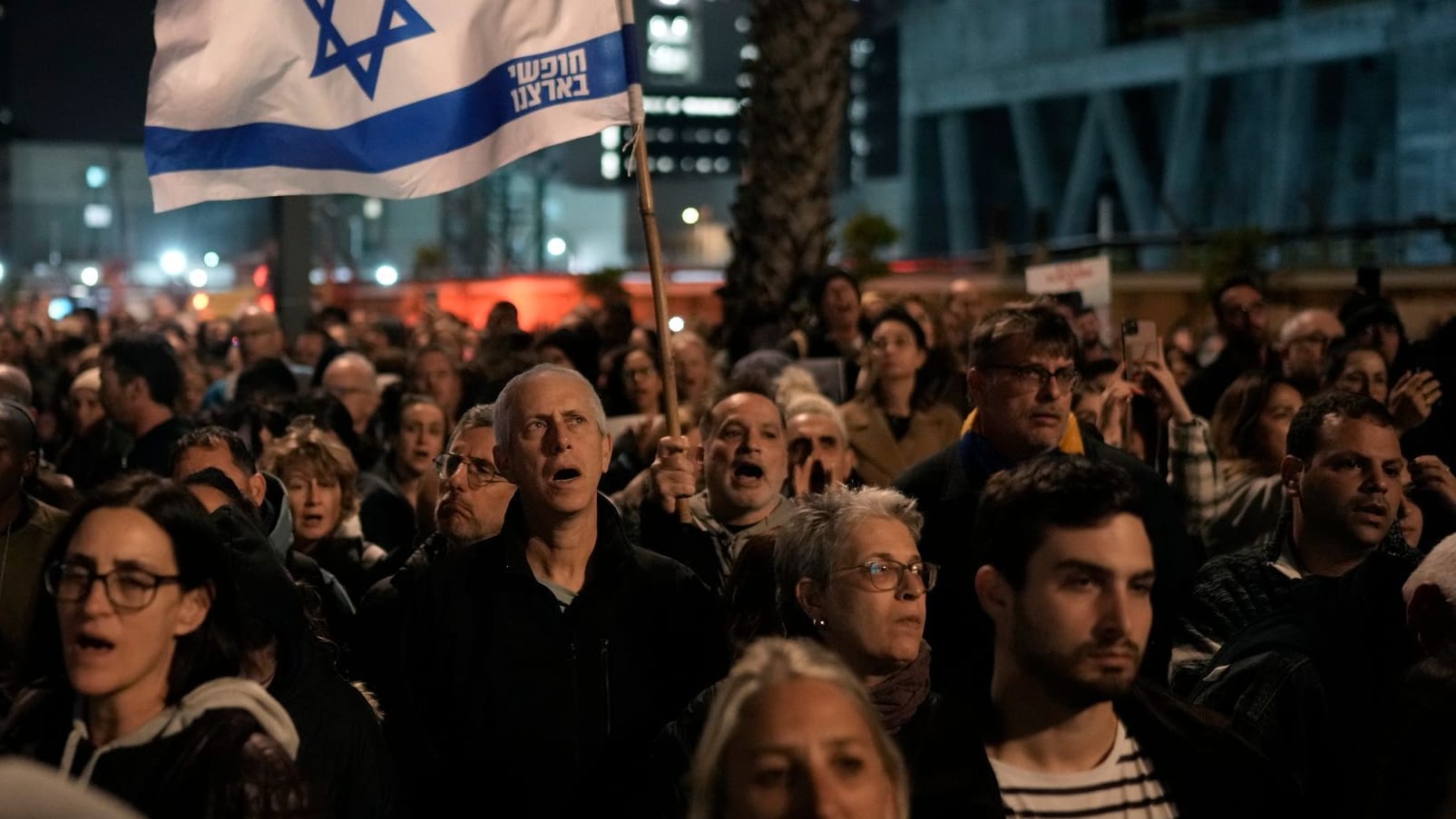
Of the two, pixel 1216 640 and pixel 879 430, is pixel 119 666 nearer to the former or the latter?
pixel 1216 640

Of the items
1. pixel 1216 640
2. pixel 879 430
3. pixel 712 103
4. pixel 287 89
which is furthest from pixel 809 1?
pixel 712 103

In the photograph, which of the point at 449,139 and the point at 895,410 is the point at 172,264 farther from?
the point at 449,139

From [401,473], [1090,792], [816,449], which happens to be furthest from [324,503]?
[1090,792]

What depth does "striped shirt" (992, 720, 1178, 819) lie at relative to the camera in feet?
11.1

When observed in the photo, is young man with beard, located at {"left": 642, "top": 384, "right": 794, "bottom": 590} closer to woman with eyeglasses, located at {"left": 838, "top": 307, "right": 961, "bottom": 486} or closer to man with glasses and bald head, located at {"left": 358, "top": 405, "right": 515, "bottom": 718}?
man with glasses and bald head, located at {"left": 358, "top": 405, "right": 515, "bottom": 718}

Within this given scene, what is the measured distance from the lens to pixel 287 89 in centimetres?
709

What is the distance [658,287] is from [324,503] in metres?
2.00

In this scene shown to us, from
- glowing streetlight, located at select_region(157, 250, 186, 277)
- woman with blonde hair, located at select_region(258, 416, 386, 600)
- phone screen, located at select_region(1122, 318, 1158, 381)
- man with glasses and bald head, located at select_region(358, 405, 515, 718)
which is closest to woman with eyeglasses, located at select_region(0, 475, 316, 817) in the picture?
man with glasses and bald head, located at select_region(358, 405, 515, 718)

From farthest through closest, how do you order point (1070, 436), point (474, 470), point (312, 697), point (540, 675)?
point (474, 470), point (1070, 436), point (540, 675), point (312, 697)

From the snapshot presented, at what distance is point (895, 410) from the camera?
896cm

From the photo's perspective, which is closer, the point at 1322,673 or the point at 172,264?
the point at 1322,673

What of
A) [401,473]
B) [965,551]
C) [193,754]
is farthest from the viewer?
[401,473]

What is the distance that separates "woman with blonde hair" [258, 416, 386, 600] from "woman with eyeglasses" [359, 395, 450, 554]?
1.94ft

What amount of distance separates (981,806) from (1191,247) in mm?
22737
